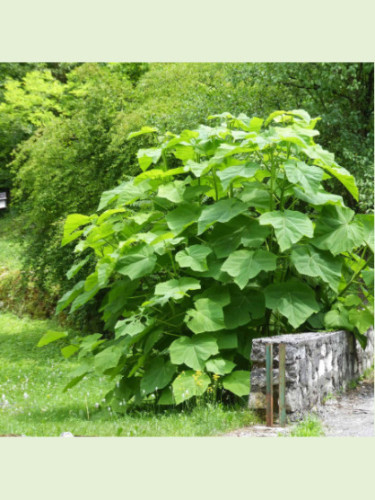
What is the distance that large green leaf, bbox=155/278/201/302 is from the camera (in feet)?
19.8

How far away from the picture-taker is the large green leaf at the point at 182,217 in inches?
255

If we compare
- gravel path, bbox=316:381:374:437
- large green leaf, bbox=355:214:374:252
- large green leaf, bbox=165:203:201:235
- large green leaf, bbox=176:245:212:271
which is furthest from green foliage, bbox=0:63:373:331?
gravel path, bbox=316:381:374:437

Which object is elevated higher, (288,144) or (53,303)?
(288,144)

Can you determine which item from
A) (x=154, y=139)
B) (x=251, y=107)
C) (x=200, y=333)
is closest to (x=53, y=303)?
(x=154, y=139)

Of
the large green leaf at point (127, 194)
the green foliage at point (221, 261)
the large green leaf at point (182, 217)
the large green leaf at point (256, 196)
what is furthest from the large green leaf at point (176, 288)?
the large green leaf at point (127, 194)

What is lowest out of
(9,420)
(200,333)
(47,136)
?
(9,420)

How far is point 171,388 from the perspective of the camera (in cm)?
636

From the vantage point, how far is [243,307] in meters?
6.52

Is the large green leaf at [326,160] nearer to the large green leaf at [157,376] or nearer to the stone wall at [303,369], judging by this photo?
the stone wall at [303,369]

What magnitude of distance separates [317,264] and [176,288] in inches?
50.4

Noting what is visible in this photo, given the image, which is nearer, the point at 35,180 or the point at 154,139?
the point at 154,139

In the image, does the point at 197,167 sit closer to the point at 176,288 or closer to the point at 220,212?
the point at 220,212

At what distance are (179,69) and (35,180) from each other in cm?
345

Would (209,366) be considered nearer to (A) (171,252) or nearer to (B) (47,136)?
(A) (171,252)
